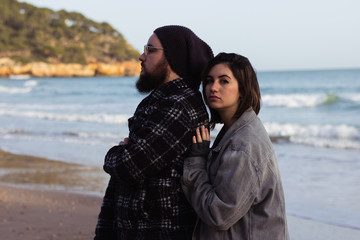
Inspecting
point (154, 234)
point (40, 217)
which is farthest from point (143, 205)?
point (40, 217)

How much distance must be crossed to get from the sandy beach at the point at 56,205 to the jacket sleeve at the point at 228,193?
3.32 metres

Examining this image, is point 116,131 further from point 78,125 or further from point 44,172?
point 44,172

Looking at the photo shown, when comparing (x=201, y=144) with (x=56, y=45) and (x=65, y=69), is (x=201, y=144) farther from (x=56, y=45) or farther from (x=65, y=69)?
(x=56, y=45)

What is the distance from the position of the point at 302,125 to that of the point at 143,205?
608 inches

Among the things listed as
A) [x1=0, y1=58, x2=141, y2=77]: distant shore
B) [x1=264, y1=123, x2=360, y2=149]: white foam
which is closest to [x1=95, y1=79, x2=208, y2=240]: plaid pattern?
[x1=264, y1=123, x2=360, y2=149]: white foam

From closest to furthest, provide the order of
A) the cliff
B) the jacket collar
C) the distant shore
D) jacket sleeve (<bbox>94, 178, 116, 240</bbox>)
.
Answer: the jacket collar → jacket sleeve (<bbox>94, 178, 116, 240</bbox>) → the distant shore → the cliff

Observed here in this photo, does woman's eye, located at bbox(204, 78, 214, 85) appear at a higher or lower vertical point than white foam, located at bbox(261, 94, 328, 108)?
higher

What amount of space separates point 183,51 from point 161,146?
18.0 inches

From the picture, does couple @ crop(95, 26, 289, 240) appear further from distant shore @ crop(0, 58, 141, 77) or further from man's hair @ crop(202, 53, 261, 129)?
distant shore @ crop(0, 58, 141, 77)

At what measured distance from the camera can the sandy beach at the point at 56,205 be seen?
Answer: 527 cm

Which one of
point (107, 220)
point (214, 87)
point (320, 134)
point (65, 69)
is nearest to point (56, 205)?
point (107, 220)

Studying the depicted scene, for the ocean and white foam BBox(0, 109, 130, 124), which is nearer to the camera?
the ocean

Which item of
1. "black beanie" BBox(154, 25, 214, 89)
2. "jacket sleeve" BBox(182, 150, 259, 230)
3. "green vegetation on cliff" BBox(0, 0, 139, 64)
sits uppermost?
"black beanie" BBox(154, 25, 214, 89)

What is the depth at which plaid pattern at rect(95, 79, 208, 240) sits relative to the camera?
220 cm
